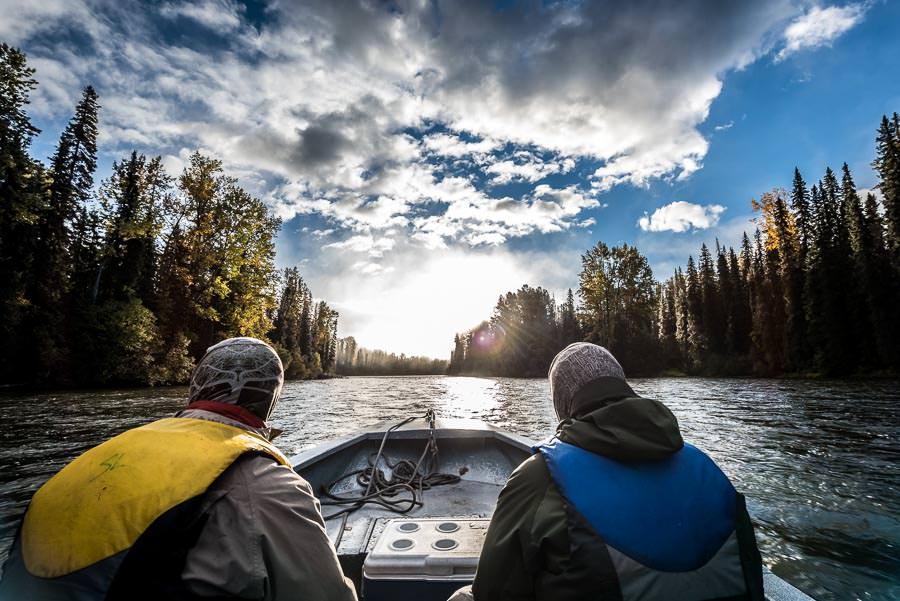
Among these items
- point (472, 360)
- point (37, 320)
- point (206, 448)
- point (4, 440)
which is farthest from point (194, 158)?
point (472, 360)

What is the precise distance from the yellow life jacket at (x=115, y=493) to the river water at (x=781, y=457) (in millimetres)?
3861

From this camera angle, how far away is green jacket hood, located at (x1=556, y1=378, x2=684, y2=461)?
1.50 meters

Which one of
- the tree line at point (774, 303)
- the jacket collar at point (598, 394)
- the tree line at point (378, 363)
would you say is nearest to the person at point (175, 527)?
the jacket collar at point (598, 394)

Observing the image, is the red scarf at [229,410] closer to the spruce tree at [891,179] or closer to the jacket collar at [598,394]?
the jacket collar at [598,394]

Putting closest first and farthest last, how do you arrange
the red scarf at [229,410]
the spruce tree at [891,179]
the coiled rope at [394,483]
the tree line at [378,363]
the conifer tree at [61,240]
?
1. the red scarf at [229,410]
2. the coiled rope at [394,483]
3. the conifer tree at [61,240]
4. the spruce tree at [891,179]
5. the tree line at [378,363]

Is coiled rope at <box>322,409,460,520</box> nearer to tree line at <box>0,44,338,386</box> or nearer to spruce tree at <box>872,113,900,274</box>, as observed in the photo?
tree line at <box>0,44,338,386</box>

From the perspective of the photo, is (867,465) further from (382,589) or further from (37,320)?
(37,320)

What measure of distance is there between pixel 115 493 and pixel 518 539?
4.42 ft

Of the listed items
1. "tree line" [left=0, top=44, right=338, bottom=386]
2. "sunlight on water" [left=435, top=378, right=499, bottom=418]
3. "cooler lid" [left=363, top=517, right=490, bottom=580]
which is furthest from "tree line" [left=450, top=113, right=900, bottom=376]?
"cooler lid" [left=363, top=517, right=490, bottom=580]

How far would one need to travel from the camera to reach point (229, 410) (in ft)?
5.72

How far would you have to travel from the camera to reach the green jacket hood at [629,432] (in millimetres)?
1498

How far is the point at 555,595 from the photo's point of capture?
1.42 metres

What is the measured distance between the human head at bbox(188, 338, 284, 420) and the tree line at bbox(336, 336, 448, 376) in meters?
122

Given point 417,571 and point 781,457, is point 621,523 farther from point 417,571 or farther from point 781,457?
point 781,457
